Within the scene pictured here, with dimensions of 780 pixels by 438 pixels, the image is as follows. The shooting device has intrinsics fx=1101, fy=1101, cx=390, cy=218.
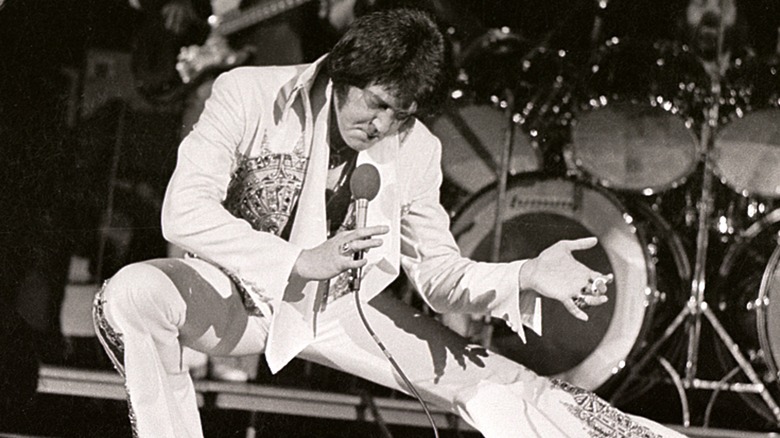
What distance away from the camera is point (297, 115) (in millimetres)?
2650

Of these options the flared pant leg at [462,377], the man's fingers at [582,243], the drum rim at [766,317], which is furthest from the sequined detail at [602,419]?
the drum rim at [766,317]

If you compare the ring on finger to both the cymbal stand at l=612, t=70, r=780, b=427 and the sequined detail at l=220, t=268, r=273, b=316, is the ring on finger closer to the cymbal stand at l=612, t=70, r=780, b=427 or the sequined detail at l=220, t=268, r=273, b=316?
the sequined detail at l=220, t=268, r=273, b=316

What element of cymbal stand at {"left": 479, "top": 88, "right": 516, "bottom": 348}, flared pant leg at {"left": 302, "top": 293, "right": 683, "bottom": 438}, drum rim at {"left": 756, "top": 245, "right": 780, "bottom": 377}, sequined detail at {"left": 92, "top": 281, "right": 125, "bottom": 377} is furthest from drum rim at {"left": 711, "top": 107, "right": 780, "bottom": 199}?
sequined detail at {"left": 92, "top": 281, "right": 125, "bottom": 377}

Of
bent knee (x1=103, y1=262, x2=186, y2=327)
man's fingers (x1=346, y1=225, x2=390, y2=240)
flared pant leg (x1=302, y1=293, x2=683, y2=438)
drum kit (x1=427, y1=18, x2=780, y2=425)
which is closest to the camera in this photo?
man's fingers (x1=346, y1=225, x2=390, y2=240)

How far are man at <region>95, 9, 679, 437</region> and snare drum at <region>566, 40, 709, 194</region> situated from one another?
717 mm

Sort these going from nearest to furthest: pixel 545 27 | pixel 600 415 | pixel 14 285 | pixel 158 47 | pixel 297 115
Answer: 1. pixel 600 415
2. pixel 297 115
3. pixel 14 285
4. pixel 158 47
5. pixel 545 27

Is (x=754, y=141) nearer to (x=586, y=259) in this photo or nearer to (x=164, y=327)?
(x=586, y=259)

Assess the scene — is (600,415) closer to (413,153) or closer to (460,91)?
(413,153)

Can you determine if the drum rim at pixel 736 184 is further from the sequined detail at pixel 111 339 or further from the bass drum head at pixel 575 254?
the sequined detail at pixel 111 339

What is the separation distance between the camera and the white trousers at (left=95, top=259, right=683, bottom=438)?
2287 millimetres

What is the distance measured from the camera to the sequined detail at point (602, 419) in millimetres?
2369

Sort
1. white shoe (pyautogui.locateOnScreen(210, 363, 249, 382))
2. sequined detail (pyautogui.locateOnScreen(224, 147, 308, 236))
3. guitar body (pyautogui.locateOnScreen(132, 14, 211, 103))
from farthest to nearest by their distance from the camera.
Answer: guitar body (pyautogui.locateOnScreen(132, 14, 211, 103)), white shoe (pyautogui.locateOnScreen(210, 363, 249, 382)), sequined detail (pyautogui.locateOnScreen(224, 147, 308, 236))

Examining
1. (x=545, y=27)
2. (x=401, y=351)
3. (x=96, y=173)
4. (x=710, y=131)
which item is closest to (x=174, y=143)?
(x=96, y=173)

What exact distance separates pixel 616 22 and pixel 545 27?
8.6 inches
